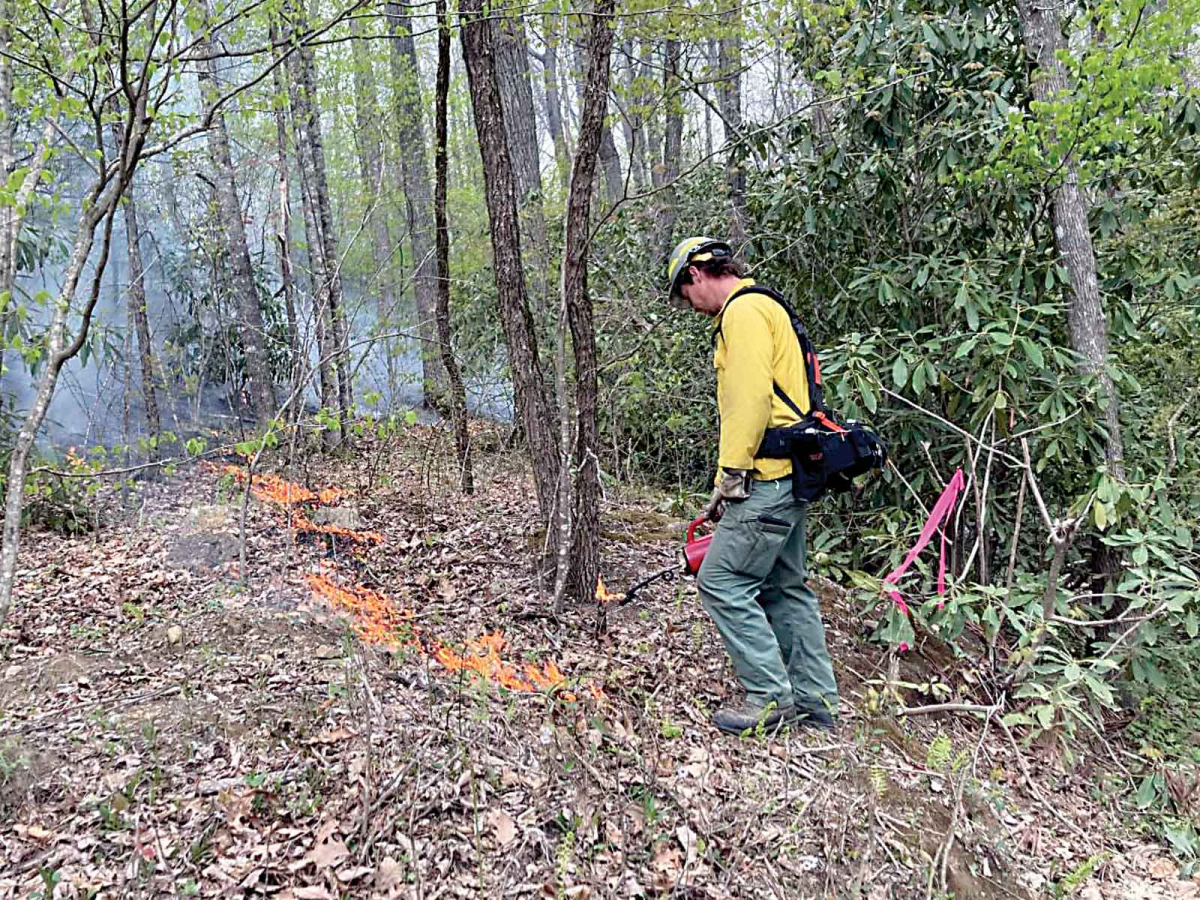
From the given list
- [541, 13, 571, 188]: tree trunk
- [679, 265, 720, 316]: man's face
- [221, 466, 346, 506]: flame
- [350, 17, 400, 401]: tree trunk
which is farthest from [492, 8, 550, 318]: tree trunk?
[679, 265, 720, 316]: man's face

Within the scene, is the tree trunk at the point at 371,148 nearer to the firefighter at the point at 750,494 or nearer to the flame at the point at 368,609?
the flame at the point at 368,609

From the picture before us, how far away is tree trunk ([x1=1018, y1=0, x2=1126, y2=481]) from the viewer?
193 inches

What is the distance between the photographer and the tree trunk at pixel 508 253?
438cm

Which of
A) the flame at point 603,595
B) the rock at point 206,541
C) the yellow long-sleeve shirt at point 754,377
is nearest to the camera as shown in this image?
the yellow long-sleeve shirt at point 754,377

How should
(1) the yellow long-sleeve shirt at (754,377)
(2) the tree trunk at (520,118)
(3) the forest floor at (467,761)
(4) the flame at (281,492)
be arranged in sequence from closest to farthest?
(3) the forest floor at (467,761) → (1) the yellow long-sleeve shirt at (754,377) → (4) the flame at (281,492) → (2) the tree trunk at (520,118)

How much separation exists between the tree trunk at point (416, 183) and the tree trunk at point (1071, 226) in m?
6.11

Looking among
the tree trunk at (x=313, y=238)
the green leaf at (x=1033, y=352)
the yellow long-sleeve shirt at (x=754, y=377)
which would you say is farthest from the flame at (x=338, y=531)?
the green leaf at (x=1033, y=352)

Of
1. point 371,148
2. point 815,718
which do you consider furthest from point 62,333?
point 371,148

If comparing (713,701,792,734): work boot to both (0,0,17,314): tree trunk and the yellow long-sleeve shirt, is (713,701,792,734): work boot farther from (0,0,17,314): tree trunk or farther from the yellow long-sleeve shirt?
(0,0,17,314): tree trunk

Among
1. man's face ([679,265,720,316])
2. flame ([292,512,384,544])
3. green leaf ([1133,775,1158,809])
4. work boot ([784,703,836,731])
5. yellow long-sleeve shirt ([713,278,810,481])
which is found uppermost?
man's face ([679,265,720,316])

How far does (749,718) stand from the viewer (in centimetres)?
351

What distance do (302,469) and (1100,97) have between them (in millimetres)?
6685

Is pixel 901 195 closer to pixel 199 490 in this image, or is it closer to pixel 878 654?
pixel 878 654

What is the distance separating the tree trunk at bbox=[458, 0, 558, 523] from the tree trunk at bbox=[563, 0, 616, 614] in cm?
26
